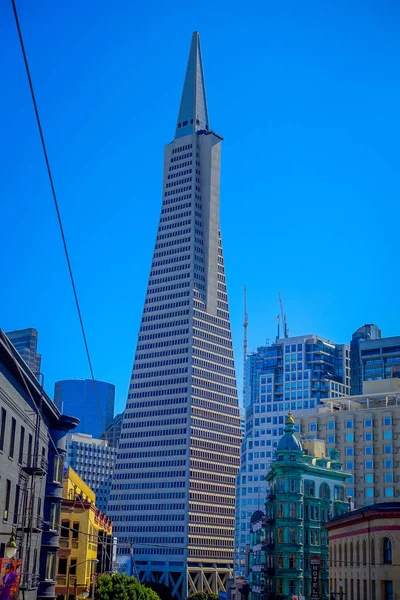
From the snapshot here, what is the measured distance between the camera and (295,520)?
351 ft

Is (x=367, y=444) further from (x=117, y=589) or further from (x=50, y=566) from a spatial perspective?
(x=50, y=566)

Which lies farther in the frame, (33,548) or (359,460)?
(359,460)

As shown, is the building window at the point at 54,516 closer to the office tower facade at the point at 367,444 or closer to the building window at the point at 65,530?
the building window at the point at 65,530

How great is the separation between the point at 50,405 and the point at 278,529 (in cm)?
5202

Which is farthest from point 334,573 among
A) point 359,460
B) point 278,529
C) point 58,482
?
point 359,460

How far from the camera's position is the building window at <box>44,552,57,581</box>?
2625 inches

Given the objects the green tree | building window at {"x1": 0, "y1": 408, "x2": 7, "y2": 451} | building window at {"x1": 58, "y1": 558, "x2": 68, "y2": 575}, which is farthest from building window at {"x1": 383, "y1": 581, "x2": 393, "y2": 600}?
the green tree

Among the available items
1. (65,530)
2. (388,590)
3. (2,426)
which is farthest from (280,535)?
(2,426)

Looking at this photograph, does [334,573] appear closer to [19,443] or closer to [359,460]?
[19,443]

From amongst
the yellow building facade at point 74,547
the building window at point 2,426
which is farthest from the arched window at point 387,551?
the building window at point 2,426

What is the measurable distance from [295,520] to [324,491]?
8.51 meters

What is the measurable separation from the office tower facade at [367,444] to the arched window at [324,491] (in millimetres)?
46200

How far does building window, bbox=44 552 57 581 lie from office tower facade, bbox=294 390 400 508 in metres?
98.4

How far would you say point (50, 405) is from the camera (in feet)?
209
